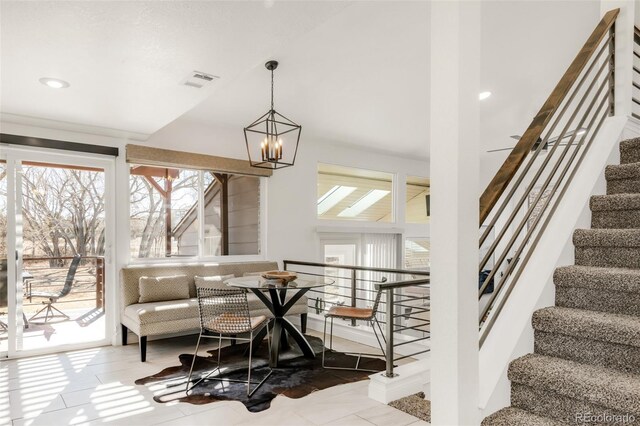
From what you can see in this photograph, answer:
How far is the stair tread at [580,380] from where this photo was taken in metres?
1.29

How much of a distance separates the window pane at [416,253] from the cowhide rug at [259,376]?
3.55 meters

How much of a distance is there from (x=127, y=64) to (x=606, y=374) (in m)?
3.12

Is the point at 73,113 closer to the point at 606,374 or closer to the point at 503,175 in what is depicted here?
the point at 503,175

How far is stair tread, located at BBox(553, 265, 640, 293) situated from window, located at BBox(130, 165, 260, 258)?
14.4 feet

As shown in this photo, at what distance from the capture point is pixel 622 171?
88.3 inches

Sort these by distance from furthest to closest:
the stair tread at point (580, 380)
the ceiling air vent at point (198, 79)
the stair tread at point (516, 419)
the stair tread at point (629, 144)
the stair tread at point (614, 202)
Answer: the ceiling air vent at point (198, 79), the stair tread at point (629, 144), the stair tread at point (614, 202), the stair tread at point (516, 419), the stair tread at point (580, 380)

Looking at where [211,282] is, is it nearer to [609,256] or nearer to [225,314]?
[225,314]

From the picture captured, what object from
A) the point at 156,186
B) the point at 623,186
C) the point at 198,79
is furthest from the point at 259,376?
the point at 623,186

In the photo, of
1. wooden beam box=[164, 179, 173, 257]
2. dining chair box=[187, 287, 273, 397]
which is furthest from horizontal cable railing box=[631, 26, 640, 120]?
wooden beam box=[164, 179, 173, 257]

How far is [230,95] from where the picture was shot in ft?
14.0

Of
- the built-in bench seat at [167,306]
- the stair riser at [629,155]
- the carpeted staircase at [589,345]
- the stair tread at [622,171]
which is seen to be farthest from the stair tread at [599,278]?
the built-in bench seat at [167,306]

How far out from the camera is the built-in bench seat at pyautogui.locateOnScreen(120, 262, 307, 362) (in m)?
4.08

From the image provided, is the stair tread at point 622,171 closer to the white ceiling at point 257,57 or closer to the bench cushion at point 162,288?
the white ceiling at point 257,57

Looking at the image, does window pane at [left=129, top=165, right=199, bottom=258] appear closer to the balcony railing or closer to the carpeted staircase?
the balcony railing
